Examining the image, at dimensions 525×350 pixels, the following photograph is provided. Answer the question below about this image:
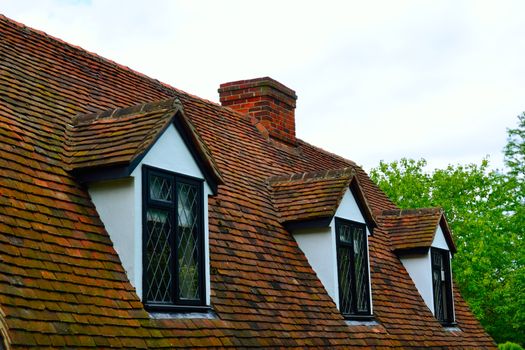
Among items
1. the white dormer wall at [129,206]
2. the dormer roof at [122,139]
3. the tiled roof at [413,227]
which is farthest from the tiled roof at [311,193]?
the white dormer wall at [129,206]

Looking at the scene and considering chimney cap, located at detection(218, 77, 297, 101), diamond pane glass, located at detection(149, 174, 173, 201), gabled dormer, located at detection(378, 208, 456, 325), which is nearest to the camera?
diamond pane glass, located at detection(149, 174, 173, 201)

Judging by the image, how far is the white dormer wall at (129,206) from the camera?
8062 millimetres

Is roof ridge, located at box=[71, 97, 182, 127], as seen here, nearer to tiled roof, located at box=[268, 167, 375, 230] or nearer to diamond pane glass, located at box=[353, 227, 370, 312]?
tiled roof, located at box=[268, 167, 375, 230]

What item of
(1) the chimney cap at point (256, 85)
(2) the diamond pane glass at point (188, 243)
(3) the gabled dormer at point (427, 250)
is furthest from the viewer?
(1) the chimney cap at point (256, 85)

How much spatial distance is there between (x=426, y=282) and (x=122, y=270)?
8621 millimetres

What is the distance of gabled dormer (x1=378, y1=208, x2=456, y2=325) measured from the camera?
15570 millimetres

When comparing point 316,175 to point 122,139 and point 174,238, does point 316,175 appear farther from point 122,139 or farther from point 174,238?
point 122,139

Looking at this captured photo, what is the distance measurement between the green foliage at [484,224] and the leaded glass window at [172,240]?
77.6ft

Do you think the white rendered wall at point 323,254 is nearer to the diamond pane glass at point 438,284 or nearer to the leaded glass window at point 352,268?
the leaded glass window at point 352,268

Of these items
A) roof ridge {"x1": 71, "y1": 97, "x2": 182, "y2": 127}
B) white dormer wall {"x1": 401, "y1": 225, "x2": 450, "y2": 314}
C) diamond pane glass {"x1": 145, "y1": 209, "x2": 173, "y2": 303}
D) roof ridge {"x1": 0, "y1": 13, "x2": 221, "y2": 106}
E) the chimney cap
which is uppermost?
the chimney cap

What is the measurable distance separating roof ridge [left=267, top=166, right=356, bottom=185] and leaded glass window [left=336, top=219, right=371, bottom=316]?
0.71 meters

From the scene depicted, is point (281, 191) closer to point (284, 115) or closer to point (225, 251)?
point (225, 251)

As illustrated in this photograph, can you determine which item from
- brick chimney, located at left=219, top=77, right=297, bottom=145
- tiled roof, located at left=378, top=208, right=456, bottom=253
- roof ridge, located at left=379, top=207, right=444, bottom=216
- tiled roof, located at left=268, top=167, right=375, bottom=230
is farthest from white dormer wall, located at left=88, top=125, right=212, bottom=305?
roof ridge, located at left=379, top=207, right=444, bottom=216

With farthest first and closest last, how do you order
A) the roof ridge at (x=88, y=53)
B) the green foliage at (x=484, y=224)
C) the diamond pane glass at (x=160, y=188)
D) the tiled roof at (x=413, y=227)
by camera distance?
the green foliage at (x=484, y=224) → the tiled roof at (x=413, y=227) → the roof ridge at (x=88, y=53) → the diamond pane glass at (x=160, y=188)
